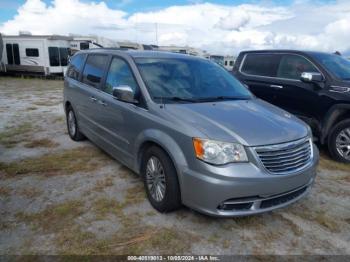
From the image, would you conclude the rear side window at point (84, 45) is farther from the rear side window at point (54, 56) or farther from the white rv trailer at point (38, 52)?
the rear side window at point (54, 56)

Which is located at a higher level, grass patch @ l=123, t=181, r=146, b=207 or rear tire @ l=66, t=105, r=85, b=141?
rear tire @ l=66, t=105, r=85, b=141

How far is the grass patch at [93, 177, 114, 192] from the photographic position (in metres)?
4.11

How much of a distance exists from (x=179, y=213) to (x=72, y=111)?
3.63 meters

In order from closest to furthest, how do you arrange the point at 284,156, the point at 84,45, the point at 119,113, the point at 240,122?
the point at 284,156
the point at 240,122
the point at 119,113
the point at 84,45

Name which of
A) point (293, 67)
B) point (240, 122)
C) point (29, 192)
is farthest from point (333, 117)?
point (29, 192)

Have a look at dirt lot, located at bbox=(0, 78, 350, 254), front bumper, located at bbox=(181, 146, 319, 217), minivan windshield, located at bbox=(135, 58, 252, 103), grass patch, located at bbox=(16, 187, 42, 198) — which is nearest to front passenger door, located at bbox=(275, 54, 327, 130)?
dirt lot, located at bbox=(0, 78, 350, 254)

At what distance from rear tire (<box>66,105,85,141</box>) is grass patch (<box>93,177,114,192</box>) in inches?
77.4

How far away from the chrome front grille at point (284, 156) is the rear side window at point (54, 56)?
67.1ft

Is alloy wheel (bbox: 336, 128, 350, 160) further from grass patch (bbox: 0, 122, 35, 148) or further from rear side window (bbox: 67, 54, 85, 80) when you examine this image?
grass patch (bbox: 0, 122, 35, 148)

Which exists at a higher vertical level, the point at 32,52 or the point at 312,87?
the point at 32,52

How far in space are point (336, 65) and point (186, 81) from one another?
11.1ft

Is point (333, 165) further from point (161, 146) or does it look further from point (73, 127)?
point (73, 127)

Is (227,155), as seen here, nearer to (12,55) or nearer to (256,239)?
(256,239)

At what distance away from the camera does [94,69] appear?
5059 mm
